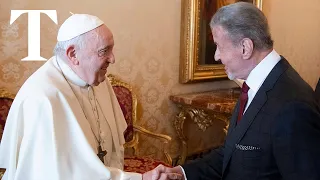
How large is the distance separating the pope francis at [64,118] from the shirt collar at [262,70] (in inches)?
25.8

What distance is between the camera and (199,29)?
3.59m

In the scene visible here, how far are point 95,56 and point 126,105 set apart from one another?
1.38 meters

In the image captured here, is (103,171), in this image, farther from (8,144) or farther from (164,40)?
(164,40)

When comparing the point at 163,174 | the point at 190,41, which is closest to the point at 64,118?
the point at 163,174

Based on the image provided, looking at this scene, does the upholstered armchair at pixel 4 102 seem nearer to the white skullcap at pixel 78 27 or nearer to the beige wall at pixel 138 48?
the beige wall at pixel 138 48

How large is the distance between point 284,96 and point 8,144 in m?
1.21

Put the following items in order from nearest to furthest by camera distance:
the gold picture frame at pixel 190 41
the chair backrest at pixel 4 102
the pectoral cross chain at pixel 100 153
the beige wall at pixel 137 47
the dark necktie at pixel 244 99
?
the dark necktie at pixel 244 99
the pectoral cross chain at pixel 100 153
the chair backrest at pixel 4 102
the beige wall at pixel 137 47
the gold picture frame at pixel 190 41

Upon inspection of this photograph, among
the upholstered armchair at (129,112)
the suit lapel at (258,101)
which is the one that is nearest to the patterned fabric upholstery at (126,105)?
the upholstered armchair at (129,112)

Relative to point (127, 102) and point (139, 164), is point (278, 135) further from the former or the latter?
point (127, 102)

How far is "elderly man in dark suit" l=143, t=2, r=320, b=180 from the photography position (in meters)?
1.32

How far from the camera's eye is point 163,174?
186cm

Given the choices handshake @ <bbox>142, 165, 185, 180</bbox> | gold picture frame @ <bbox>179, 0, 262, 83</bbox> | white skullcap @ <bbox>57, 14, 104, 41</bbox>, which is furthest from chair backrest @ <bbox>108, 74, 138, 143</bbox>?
white skullcap @ <bbox>57, 14, 104, 41</bbox>

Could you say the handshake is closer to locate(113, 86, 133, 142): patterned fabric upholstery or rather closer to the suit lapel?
the suit lapel

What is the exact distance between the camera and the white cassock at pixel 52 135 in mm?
1534
